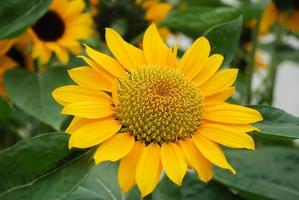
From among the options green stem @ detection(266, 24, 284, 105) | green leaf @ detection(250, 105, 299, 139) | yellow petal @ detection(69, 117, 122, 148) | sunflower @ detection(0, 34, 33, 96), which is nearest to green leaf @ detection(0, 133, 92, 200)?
yellow petal @ detection(69, 117, 122, 148)

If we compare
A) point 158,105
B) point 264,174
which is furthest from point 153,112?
point 264,174

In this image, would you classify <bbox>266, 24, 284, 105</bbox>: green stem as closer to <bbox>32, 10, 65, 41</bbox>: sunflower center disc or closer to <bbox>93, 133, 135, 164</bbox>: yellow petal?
<bbox>32, 10, 65, 41</bbox>: sunflower center disc

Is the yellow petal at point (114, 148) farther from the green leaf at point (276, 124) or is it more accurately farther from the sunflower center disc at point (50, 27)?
the sunflower center disc at point (50, 27)

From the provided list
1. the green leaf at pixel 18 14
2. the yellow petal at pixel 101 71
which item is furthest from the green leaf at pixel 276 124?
the green leaf at pixel 18 14

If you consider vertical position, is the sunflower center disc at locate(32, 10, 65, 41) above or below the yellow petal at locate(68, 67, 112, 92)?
above

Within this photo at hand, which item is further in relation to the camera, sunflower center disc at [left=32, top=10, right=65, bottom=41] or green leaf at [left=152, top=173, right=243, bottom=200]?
sunflower center disc at [left=32, top=10, right=65, bottom=41]

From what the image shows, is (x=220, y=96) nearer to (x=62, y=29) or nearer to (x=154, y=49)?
(x=154, y=49)
